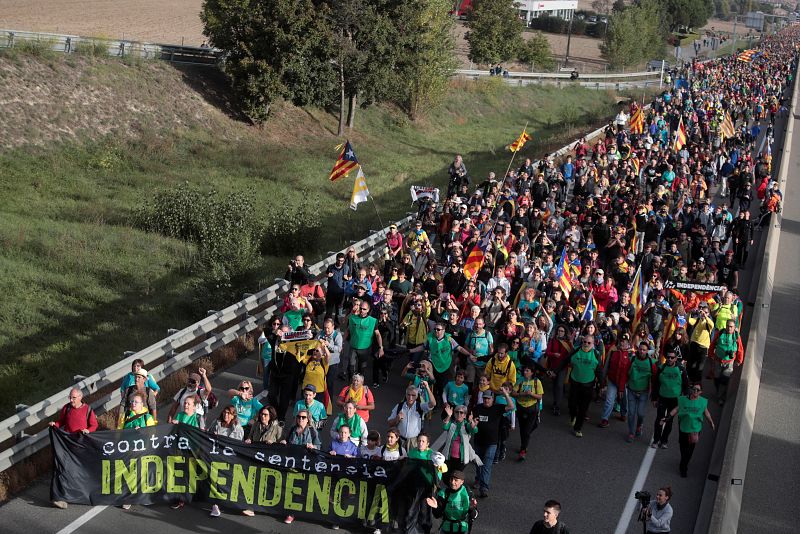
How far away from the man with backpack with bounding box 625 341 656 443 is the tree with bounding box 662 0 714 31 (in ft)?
406

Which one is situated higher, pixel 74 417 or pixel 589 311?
pixel 589 311

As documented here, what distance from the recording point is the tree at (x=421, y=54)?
49.6m

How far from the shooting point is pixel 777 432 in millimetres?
15383

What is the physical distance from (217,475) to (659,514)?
15.0 ft

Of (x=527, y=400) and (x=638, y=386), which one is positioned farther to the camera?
(x=638, y=386)

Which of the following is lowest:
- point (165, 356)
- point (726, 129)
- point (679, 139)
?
point (165, 356)

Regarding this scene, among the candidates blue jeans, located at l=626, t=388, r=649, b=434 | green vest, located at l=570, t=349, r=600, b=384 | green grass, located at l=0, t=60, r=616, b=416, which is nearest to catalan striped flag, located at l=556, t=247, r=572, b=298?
green vest, located at l=570, t=349, r=600, b=384

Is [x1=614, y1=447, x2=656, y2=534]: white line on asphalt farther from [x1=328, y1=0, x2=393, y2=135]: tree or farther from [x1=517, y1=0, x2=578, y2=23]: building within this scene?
[x1=517, y1=0, x2=578, y2=23]: building

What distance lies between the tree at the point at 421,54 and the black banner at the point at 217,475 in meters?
39.0

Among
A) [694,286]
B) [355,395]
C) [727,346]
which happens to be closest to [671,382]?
[727,346]

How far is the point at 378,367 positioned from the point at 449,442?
391cm

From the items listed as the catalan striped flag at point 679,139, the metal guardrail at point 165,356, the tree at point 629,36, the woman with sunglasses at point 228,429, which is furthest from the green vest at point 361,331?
the tree at point 629,36

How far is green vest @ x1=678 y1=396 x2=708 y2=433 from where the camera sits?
1330cm

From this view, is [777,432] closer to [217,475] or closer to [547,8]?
[217,475]
